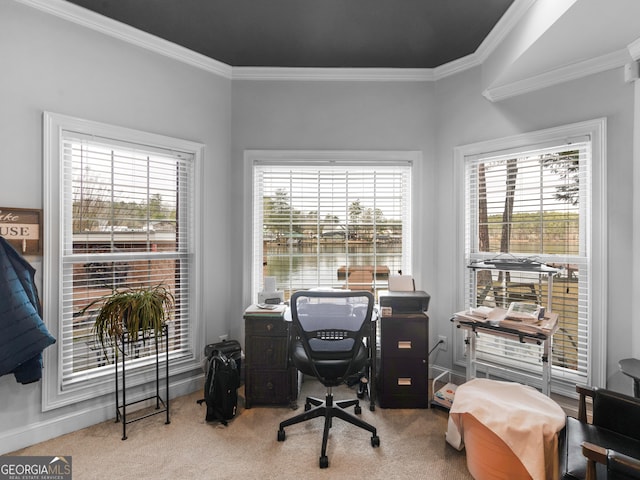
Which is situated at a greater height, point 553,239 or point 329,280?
point 553,239

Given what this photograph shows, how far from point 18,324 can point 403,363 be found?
103 inches

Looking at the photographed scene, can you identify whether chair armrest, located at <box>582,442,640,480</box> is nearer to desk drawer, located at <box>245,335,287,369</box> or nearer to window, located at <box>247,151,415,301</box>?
desk drawer, located at <box>245,335,287,369</box>

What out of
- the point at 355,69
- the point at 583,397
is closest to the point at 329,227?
the point at 355,69

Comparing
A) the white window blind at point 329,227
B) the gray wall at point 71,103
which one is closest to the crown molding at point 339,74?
the gray wall at point 71,103

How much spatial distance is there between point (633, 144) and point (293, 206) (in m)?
2.58

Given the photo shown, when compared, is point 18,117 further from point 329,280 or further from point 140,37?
point 329,280

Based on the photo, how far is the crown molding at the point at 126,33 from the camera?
2.21m

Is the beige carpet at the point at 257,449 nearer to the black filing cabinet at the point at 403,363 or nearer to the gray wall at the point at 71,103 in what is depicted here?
the black filing cabinet at the point at 403,363

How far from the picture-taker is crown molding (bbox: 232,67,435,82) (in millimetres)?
3066

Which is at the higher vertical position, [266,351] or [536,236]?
[536,236]

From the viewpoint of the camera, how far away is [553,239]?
2.51 m

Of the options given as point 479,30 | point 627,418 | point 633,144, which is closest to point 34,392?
point 627,418

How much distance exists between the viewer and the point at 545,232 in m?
2.55

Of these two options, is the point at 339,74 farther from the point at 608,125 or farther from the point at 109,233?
the point at 109,233
